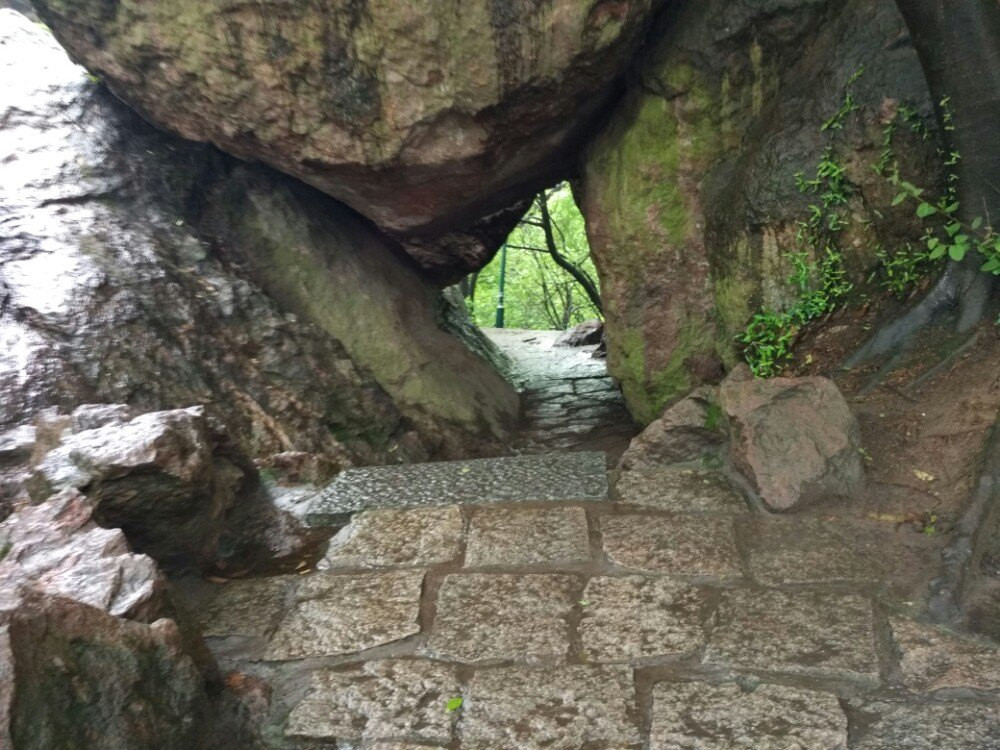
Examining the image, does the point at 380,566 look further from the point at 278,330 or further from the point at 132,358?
the point at 278,330

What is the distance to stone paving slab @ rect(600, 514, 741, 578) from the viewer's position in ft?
8.46

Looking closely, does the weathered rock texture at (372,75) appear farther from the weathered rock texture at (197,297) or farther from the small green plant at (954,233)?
the small green plant at (954,233)

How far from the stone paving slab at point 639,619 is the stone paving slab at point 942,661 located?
516 mm

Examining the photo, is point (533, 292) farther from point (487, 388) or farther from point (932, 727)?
point (932, 727)

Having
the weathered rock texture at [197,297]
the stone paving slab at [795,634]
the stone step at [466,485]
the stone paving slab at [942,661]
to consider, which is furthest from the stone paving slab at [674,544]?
the weathered rock texture at [197,297]

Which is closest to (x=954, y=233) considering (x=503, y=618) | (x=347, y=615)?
(x=503, y=618)

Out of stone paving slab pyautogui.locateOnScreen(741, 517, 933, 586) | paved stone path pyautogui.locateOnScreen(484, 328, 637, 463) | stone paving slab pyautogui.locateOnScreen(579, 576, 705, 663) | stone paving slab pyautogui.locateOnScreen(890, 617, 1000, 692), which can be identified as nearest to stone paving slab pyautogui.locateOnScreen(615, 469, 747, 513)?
stone paving slab pyautogui.locateOnScreen(741, 517, 933, 586)

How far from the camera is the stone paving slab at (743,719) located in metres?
1.82

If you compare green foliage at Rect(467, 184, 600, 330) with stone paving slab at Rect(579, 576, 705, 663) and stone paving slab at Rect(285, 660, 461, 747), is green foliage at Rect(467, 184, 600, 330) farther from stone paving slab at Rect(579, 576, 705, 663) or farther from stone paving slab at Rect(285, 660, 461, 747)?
stone paving slab at Rect(285, 660, 461, 747)

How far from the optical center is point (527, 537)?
9.31 ft

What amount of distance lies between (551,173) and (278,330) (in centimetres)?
209

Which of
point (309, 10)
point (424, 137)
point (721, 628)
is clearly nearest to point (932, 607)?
point (721, 628)

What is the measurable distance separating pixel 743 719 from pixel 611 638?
1.44 feet

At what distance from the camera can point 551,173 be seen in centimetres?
546
